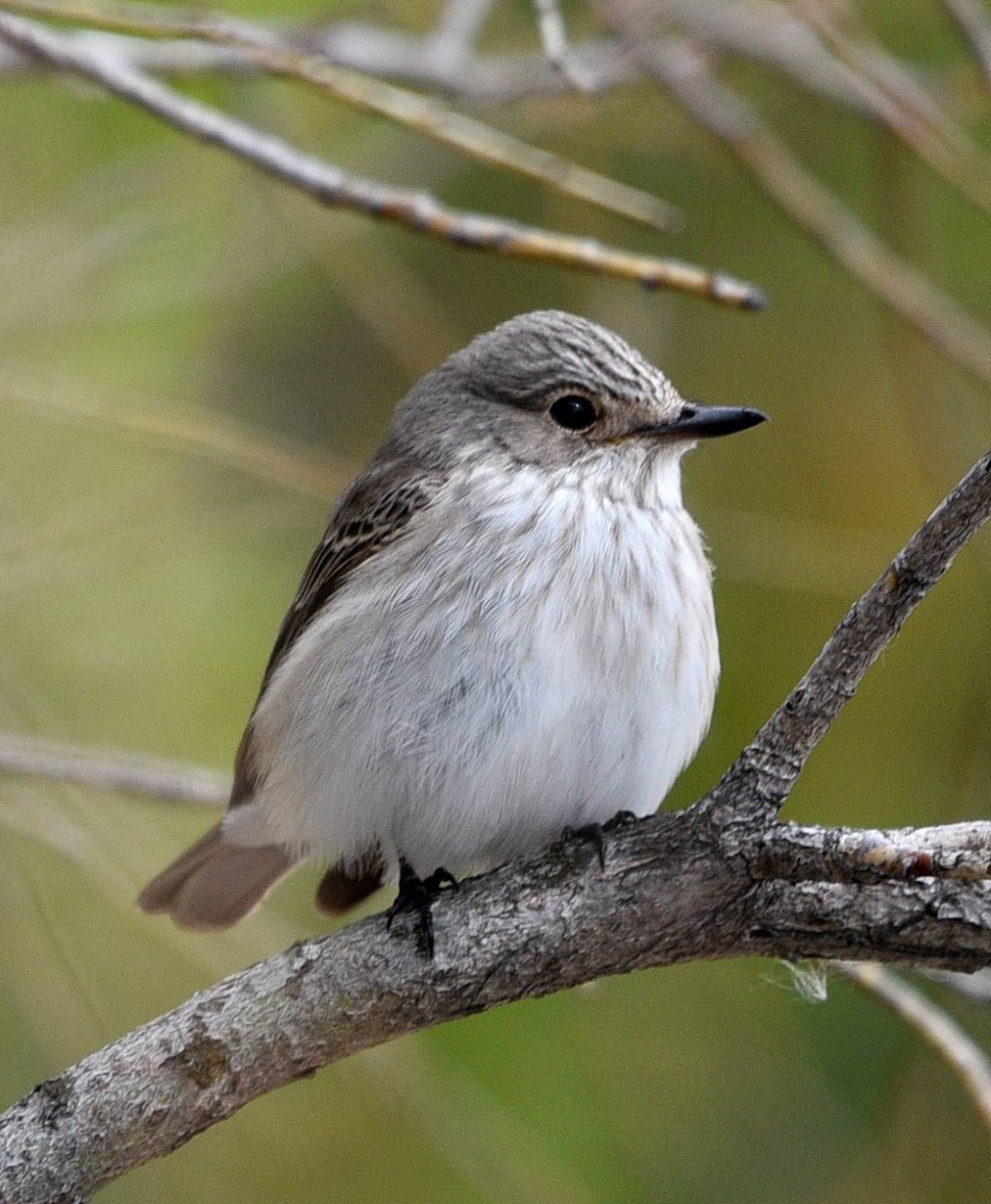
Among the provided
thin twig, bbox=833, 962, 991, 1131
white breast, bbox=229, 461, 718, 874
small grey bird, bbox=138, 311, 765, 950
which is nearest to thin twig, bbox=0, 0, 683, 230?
small grey bird, bbox=138, 311, 765, 950

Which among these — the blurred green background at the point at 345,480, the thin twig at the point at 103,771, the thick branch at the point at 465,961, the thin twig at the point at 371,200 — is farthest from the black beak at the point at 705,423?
the thin twig at the point at 103,771

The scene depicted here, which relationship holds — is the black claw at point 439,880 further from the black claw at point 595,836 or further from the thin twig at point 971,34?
the thin twig at point 971,34

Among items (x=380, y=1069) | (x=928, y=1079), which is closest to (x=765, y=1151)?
(x=928, y=1079)

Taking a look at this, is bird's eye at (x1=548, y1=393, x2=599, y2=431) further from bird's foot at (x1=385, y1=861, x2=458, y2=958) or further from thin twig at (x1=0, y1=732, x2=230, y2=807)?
thin twig at (x1=0, y1=732, x2=230, y2=807)

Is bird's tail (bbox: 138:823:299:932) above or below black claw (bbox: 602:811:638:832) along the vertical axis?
below

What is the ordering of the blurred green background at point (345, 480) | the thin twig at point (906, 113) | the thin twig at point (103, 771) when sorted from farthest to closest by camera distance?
the blurred green background at point (345, 480)
the thin twig at point (906, 113)
the thin twig at point (103, 771)
